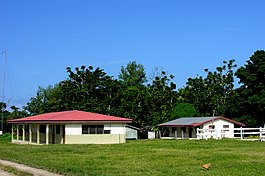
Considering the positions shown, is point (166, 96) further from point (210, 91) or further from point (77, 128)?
point (77, 128)

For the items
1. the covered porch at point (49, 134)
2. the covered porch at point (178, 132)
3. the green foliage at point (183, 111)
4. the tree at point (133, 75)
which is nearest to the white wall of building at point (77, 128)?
the covered porch at point (49, 134)

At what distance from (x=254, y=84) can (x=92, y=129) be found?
27.5 m

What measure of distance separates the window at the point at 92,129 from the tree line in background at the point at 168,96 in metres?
20.0

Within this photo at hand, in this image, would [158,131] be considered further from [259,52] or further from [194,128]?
[259,52]

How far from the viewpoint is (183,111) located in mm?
68125

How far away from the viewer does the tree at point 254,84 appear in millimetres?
62594

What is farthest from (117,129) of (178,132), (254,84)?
(254,84)

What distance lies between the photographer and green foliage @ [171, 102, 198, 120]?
223 ft

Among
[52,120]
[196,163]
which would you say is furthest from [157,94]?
[196,163]

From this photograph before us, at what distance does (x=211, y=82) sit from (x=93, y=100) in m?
18.7

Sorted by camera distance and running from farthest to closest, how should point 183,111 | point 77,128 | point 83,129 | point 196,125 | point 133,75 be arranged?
point 133,75 < point 183,111 < point 196,125 < point 83,129 < point 77,128

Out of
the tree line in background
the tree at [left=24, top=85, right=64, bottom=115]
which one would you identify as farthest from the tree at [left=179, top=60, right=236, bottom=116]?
the tree at [left=24, top=85, right=64, bottom=115]

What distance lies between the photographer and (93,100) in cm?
7150

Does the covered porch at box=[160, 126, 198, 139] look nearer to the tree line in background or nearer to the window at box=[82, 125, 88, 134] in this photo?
the tree line in background
